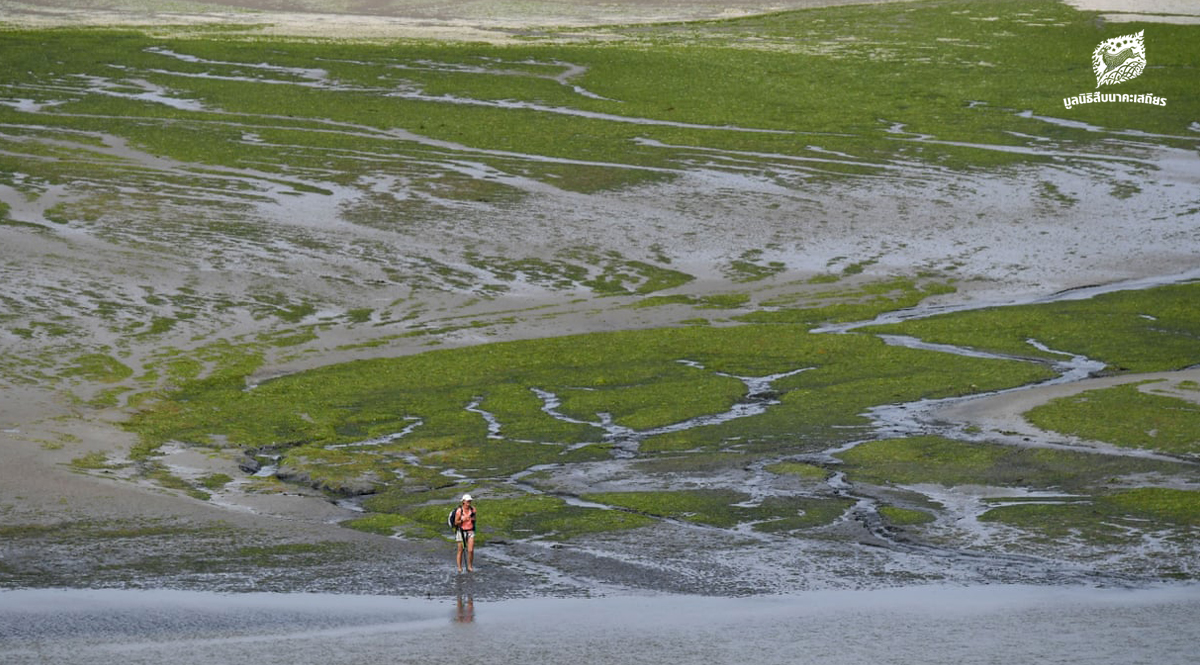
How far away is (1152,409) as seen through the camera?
3772 centimetres

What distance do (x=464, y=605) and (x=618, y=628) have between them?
2874mm

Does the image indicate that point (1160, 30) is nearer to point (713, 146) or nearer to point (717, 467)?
point (713, 146)

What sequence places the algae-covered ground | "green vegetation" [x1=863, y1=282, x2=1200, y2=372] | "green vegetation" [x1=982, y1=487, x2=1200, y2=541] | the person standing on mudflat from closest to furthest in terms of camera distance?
the person standing on mudflat, "green vegetation" [x1=982, y1=487, x2=1200, y2=541], the algae-covered ground, "green vegetation" [x1=863, y1=282, x2=1200, y2=372]

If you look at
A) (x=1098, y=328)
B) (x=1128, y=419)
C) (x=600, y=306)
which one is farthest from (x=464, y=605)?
(x=600, y=306)

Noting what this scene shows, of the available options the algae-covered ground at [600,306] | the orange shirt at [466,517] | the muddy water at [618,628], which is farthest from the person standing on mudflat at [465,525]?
the algae-covered ground at [600,306]

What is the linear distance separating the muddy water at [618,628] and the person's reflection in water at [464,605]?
5cm

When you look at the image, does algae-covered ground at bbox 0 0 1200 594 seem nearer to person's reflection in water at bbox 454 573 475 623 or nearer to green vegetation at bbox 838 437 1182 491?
green vegetation at bbox 838 437 1182 491

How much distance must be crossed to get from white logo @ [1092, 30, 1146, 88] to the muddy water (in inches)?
3144

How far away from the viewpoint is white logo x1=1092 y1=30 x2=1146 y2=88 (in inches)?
3986

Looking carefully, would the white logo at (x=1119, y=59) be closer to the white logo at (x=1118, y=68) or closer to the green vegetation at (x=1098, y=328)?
the white logo at (x=1118, y=68)

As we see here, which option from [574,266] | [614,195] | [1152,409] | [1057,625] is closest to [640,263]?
[574,266]

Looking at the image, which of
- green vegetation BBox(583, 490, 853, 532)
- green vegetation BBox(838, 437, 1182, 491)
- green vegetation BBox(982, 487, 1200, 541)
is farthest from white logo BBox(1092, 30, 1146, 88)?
green vegetation BBox(583, 490, 853, 532)

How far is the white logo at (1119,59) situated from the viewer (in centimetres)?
10125

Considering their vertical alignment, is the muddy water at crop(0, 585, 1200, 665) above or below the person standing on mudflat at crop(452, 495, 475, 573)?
below
